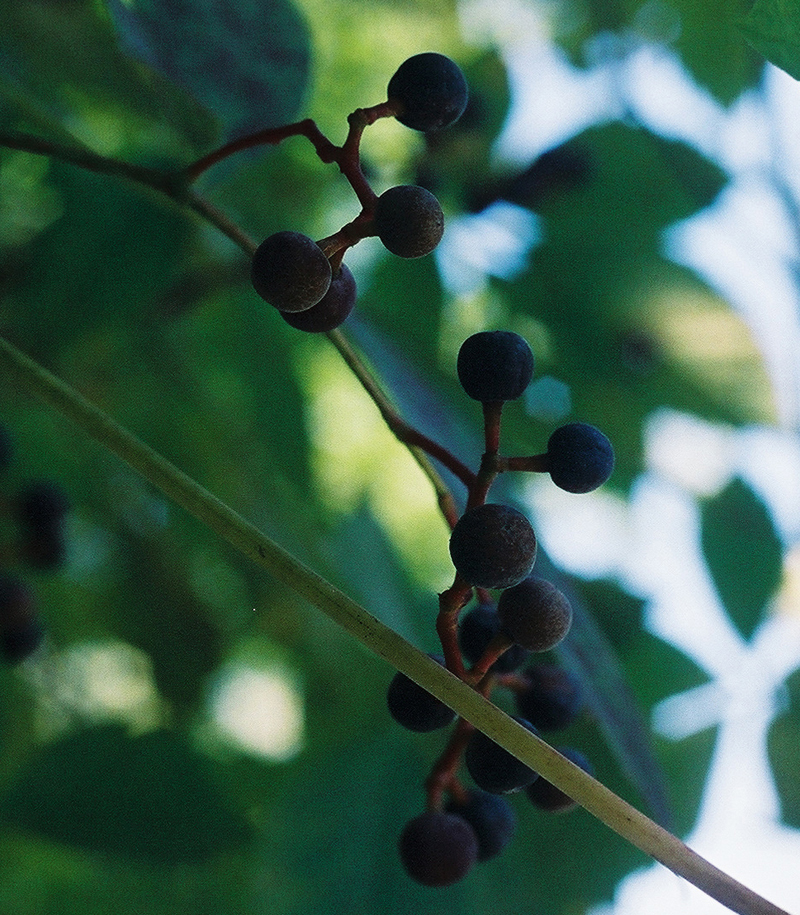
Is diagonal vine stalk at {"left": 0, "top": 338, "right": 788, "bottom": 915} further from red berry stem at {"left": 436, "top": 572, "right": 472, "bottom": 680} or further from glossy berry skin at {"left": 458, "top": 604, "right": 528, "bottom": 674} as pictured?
glossy berry skin at {"left": 458, "top": 604, "right": 528, "bottom": 674}

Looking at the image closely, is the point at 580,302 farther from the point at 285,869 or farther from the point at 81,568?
the point at 81,568

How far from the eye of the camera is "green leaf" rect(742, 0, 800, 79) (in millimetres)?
621

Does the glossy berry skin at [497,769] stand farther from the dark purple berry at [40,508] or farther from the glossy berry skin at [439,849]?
the dark purple berry at [40,508]

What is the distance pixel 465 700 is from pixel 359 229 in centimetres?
26

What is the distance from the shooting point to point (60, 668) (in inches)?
74.3

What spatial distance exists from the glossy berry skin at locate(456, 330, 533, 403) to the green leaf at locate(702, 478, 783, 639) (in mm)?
924

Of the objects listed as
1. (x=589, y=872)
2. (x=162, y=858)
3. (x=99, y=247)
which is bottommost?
(x=162, y=858)

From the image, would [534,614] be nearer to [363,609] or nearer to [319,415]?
[363,609]

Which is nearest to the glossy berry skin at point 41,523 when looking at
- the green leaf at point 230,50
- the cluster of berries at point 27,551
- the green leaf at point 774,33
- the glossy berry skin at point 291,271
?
the cluster of berries at point 27,551

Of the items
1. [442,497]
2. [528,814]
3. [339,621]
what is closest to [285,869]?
[528,814]

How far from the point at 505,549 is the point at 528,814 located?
70cm

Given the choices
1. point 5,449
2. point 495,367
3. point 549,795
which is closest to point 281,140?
point 495,367

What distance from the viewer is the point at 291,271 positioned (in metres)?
0.62

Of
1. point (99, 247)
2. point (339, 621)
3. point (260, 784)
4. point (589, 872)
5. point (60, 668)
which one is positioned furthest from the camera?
point (60, 668)
